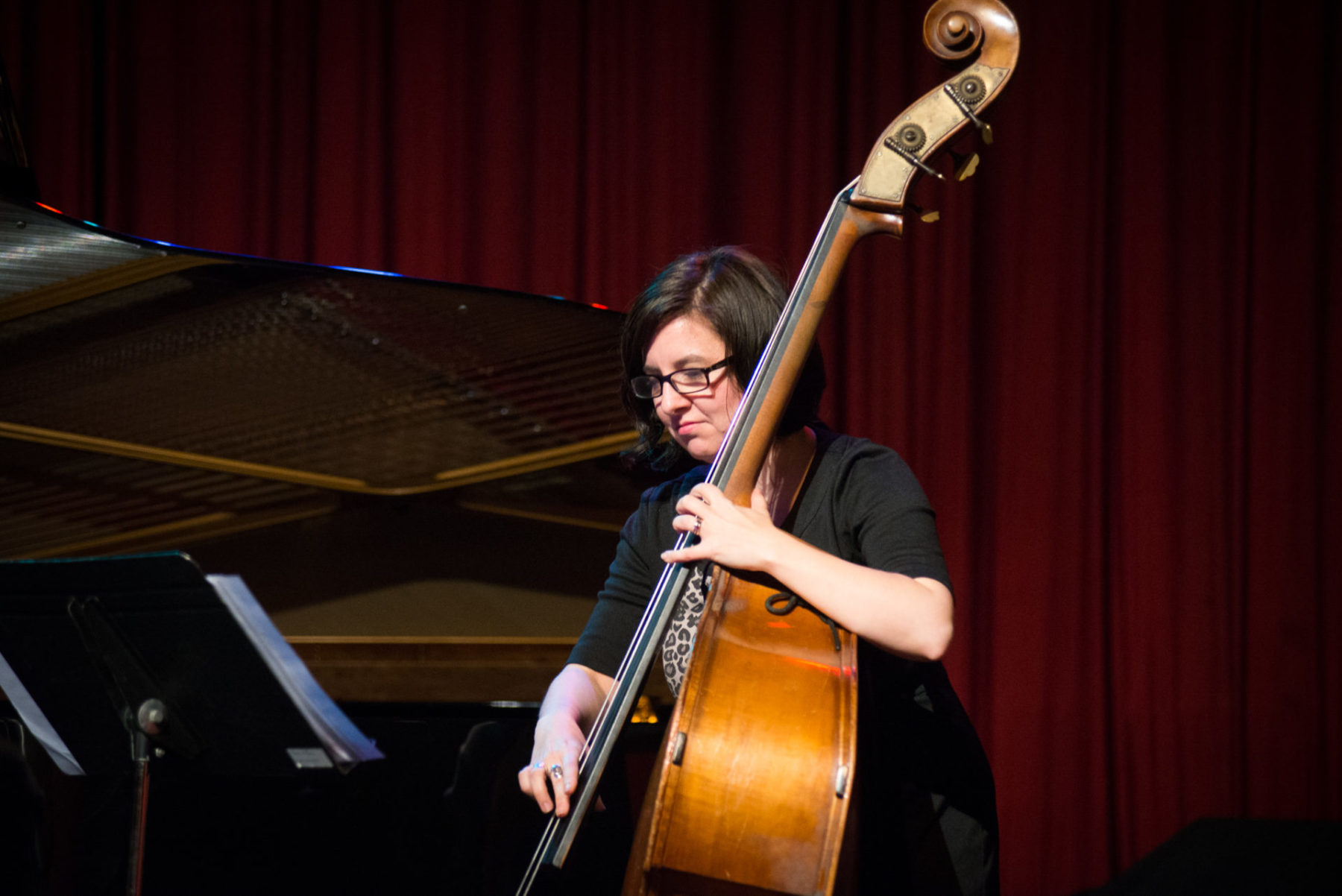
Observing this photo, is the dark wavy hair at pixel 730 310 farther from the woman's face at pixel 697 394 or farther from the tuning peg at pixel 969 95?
the tuning peg at pixel 969 95

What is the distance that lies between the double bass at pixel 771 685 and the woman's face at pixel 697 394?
0.14m

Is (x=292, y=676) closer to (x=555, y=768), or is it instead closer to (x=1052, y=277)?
(x=555, y=768)

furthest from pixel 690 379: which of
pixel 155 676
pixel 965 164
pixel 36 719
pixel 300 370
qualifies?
pixel 300 370

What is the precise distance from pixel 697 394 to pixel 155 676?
0.76 m

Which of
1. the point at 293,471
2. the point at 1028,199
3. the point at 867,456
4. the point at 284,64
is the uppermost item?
the point at 284,64

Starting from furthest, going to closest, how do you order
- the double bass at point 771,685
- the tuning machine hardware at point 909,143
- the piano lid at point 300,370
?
the piano lid at point 300,370 → the tuning machine hardware at point 909,143 → the double bass at point 771,685

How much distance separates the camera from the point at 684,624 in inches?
57.1

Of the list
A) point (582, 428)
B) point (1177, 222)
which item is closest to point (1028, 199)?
point (1177, 222)

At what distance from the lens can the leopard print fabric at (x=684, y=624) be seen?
1.44m

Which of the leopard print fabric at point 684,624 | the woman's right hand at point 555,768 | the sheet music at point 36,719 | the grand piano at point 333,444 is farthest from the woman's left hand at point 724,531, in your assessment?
the grand piano at point 333,444

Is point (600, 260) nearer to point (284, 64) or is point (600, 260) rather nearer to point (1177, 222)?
point (284, 64)

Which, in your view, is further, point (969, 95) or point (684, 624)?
point (684, 624)

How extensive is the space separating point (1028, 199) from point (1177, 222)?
0.44 meters

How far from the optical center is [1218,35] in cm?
331
